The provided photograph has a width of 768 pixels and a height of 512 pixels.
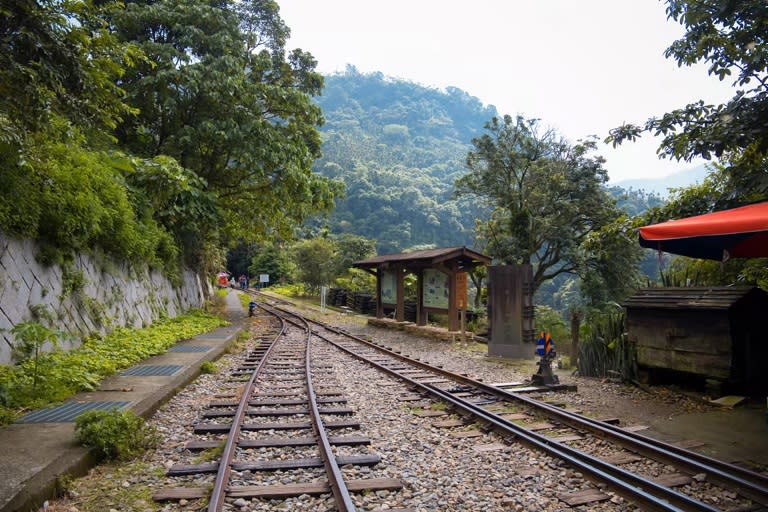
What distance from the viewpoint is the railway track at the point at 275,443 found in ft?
12.3

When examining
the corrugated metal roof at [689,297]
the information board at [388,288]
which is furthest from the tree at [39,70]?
the information board at [388,288]

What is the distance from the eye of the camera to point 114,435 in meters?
4.43

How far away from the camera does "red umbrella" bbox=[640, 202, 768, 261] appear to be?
4.18 m

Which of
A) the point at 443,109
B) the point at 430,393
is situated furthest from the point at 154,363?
the point at 443,109

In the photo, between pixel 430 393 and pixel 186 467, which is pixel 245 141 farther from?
pixel 186 467

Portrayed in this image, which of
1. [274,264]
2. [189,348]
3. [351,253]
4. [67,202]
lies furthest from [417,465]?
[274,264]

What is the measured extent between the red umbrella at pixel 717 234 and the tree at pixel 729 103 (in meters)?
0.62

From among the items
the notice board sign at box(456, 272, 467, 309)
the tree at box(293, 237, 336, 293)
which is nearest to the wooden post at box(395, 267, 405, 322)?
the notice board sign at box(456, 272, 467, 309)

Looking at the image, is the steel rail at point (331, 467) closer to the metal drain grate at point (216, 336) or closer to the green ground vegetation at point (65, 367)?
the green ground vegetation at point (65, 367)

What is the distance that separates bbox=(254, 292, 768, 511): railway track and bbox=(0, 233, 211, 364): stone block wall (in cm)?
566

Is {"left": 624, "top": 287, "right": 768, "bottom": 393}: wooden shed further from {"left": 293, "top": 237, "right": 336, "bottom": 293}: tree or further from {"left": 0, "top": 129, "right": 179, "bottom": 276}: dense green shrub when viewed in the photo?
{"left": 293, "top": 237, "right": 336, "bottom": 293}: tree

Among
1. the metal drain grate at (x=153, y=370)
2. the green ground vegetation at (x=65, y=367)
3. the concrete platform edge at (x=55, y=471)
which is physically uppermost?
the green ground vegetation at (x=65, y=367)

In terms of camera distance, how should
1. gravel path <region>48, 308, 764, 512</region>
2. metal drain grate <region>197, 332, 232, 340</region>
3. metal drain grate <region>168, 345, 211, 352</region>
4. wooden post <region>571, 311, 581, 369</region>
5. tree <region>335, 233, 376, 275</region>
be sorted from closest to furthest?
gravel path <region>48, 308, 764, 512</region>
wooden post <region>571, 311, 581, 369</region>
metal drain grate <region>168, 345, 211, 352</region>
metal drain grate <region>197, 332, 232, 340</region>
tree <region>335, 233, 376, 275</region>

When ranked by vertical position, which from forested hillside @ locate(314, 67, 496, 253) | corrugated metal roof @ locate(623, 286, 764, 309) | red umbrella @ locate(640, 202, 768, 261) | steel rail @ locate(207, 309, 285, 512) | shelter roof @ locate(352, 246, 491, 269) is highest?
forested hillside @ locate(314, 67, 496, 253)
